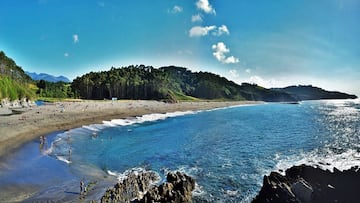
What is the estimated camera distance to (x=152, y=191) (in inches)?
711

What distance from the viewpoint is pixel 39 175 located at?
26000mm

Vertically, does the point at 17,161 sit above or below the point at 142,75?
below

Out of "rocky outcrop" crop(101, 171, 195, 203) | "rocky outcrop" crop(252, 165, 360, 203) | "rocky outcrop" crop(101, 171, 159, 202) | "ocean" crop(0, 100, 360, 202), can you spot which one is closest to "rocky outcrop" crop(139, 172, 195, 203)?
"rocky outcrop" crop(101, 171, 195, 203)

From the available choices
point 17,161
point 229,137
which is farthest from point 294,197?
point 229,137

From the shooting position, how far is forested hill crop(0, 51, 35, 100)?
9212cm

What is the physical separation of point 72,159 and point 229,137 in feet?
98.4

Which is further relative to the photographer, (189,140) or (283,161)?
(189,140)

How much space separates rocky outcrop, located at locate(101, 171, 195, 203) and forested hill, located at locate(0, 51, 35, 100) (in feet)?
272

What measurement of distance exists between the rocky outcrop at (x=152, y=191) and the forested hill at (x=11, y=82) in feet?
272

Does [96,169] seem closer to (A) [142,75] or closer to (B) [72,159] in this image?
(B) [72,159]

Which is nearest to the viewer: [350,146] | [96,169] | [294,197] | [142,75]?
[294,197]

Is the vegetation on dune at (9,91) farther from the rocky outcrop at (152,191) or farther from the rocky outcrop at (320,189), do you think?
the rocky outcrop at (320,189)

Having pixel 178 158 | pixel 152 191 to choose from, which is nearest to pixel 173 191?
pixel 152 191

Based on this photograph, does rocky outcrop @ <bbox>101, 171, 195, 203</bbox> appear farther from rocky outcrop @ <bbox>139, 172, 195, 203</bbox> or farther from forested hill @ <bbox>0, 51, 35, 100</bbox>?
forested hill @ <bbox>0, 51, 35, 100</bbox>
